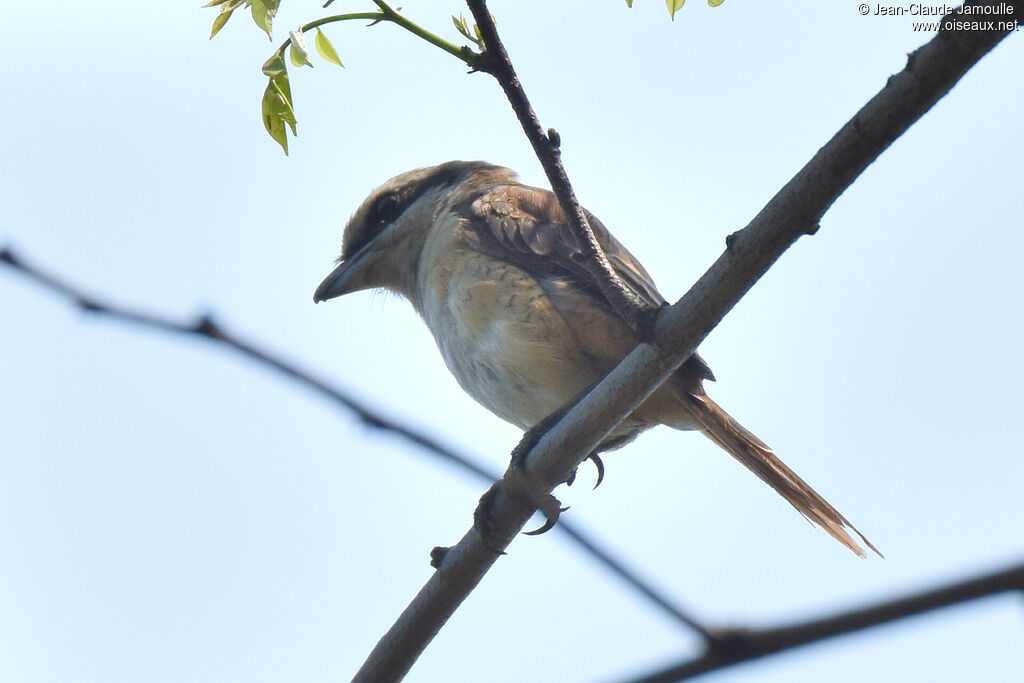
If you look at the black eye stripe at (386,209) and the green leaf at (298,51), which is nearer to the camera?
the green leaf at (298,51)

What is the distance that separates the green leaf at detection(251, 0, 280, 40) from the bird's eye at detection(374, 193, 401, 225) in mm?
3835

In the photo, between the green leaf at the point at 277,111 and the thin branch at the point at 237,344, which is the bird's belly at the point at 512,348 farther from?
the thin branch at the point at 237,344

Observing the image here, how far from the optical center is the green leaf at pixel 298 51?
3.14m

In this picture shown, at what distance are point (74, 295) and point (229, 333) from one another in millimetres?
232

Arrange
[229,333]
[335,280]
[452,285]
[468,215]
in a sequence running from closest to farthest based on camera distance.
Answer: [229,333] → [452,285] → [468,215] → [335,280]

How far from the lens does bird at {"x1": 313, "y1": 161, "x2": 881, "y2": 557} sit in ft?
15.7

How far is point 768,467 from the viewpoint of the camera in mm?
4766

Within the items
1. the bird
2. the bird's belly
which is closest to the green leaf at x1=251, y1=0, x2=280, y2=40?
the bird

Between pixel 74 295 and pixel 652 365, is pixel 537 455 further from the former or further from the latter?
pixel 74 295


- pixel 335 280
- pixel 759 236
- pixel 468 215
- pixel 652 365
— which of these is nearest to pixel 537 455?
pixel 652 365

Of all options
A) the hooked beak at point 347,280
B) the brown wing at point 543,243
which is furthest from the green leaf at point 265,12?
the hooked beak at point 347,280

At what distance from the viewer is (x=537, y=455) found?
3.67 metres

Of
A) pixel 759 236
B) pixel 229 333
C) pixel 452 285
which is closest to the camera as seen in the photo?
pixel 229 333

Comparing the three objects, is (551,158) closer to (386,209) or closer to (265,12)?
(265,12)
